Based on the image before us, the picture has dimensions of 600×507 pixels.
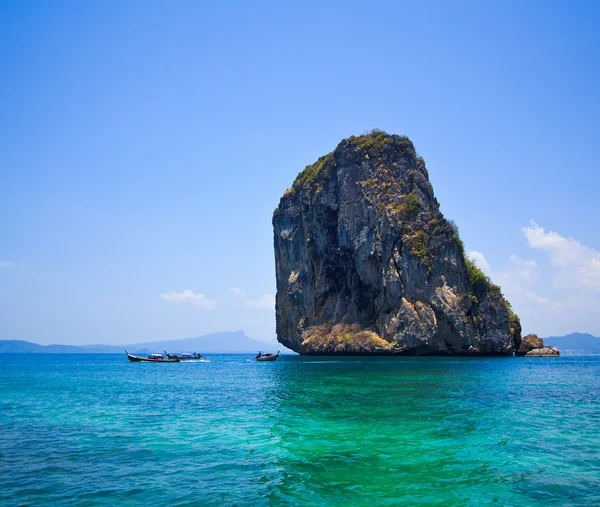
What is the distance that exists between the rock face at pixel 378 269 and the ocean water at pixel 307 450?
42602 mm

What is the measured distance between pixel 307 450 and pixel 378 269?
62204 millimetres

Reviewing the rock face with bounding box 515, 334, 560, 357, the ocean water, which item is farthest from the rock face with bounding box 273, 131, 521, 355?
the ocean water

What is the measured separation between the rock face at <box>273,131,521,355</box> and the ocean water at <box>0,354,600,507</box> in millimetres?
42602

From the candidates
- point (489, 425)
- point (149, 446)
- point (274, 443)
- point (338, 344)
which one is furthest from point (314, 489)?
point (338, 344)

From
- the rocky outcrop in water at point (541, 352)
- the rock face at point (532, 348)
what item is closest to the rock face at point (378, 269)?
the rock face at point (532, 348)

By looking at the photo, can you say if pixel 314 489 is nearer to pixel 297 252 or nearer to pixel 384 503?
pixel 384 503

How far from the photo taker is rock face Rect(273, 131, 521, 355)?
230 feet

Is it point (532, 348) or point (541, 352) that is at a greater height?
point (532, 348)

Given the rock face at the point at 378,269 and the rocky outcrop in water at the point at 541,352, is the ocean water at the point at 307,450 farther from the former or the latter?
the rocky outcrop in water at the point at 541,352

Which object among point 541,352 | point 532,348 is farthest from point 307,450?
point 541,352

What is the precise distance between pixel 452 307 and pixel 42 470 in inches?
2499

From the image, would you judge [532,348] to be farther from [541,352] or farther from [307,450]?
[307,450]

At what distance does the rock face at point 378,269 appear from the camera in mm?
70125

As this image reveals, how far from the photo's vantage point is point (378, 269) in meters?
75.6
